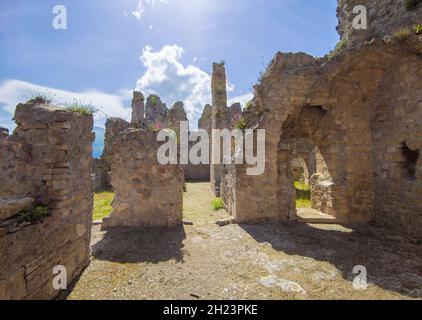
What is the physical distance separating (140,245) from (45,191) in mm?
2545

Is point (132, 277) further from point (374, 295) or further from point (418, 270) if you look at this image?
point (418, 270)

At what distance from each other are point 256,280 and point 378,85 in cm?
715

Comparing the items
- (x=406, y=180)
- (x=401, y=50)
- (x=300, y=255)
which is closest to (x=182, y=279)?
(x=300, y=255)

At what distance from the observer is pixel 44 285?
330cm

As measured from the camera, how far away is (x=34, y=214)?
3.35 m

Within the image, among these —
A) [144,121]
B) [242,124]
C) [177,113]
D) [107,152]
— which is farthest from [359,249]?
[177,113]

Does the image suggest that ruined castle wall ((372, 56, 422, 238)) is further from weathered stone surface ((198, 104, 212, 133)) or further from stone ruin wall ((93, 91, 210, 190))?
weathered stone surface ((198, 104, 212, 133))

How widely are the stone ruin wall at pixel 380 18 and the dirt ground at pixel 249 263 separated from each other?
566cm

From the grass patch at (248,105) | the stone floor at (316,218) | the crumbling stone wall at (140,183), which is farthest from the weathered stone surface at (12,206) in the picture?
the stone floor at (316,218)

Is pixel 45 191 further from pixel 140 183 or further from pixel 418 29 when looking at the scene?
pixel 418 29

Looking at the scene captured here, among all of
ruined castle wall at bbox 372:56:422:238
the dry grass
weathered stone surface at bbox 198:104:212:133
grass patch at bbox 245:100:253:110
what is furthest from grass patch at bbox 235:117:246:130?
weathered stone surface at bbox 198:104:212:133

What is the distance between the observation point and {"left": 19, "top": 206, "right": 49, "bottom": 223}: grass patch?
3221mm

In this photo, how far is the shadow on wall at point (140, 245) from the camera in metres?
4.89

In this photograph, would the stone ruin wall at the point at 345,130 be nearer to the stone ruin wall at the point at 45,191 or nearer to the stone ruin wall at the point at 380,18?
the stone ruin wall at the point at 380,18
